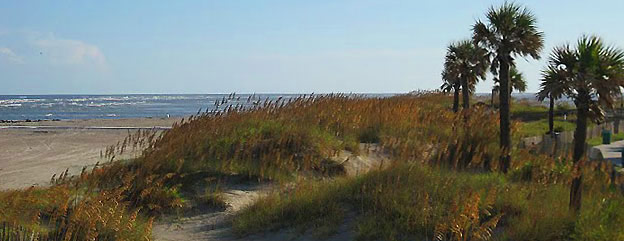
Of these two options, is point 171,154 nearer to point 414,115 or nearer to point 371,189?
point 371,189

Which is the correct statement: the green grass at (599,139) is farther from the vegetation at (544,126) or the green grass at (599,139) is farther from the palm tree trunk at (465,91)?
the palm tree trunk at (465,91)

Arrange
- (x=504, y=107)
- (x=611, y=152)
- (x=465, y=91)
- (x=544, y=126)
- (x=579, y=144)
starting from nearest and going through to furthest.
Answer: (x=579, y=144)
(x=504, y=107)
(x=611, y=152)
(x=465, y=91)
(x=544, y=126)

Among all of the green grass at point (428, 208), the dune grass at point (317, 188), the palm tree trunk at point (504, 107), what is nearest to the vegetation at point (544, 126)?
the palm tree trunk at point (504, 107)

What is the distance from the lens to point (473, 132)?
1373cm

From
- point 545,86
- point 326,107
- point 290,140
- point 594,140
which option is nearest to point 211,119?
point 290,140

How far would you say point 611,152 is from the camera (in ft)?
71.9

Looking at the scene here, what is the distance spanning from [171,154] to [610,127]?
26327mm

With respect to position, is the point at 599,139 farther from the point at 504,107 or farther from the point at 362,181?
the point at 362,181

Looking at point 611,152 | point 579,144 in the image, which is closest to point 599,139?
point 611,152

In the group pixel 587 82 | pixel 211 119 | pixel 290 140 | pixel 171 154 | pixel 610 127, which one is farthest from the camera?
pixel 610 127

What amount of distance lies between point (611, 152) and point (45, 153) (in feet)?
59.7

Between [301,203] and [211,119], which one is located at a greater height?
[211,119]

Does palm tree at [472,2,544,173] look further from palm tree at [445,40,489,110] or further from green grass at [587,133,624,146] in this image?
green grass at [587,133,624,146]

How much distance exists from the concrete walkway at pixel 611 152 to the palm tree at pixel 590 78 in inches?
364
